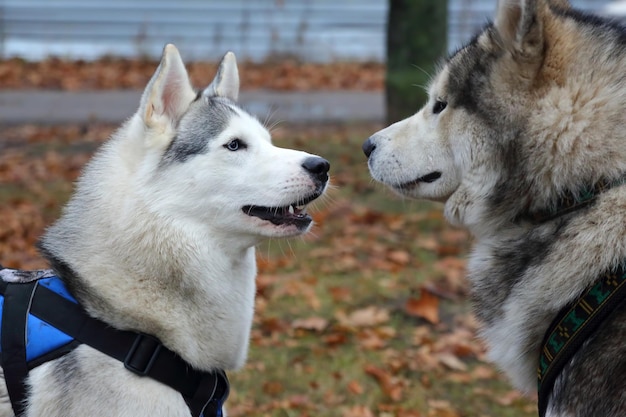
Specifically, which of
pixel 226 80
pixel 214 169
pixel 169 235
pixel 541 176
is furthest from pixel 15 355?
pixel 541 176

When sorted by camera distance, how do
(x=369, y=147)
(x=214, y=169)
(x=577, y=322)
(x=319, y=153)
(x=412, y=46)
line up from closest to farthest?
(x=577, y=322)
(x=214, y=169)
(x=369, y=147)
(x=412, y=46)
(x=319, y=153)

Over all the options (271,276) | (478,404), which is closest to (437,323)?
(478,404)

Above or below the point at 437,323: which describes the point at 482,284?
above

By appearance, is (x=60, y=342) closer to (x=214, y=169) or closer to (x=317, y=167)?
(x=214, y=169)

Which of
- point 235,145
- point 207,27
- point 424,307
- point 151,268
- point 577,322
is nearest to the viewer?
point 577,322

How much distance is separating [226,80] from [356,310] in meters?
2.99

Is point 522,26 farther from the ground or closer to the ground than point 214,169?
farther from the ground

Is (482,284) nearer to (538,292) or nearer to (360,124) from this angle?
(538,292)

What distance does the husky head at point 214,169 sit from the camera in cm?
344

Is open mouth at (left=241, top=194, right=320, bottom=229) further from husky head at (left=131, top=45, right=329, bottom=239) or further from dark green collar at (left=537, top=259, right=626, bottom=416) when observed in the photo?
dark green collar at (left=537, top=259, right=626, bottom=416)

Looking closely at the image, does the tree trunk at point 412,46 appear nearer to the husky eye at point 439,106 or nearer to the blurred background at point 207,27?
Answer: the husky eye at point 439,106

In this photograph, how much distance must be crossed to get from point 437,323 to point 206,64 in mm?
12716

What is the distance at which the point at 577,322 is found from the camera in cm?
293

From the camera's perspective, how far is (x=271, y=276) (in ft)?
23.7
